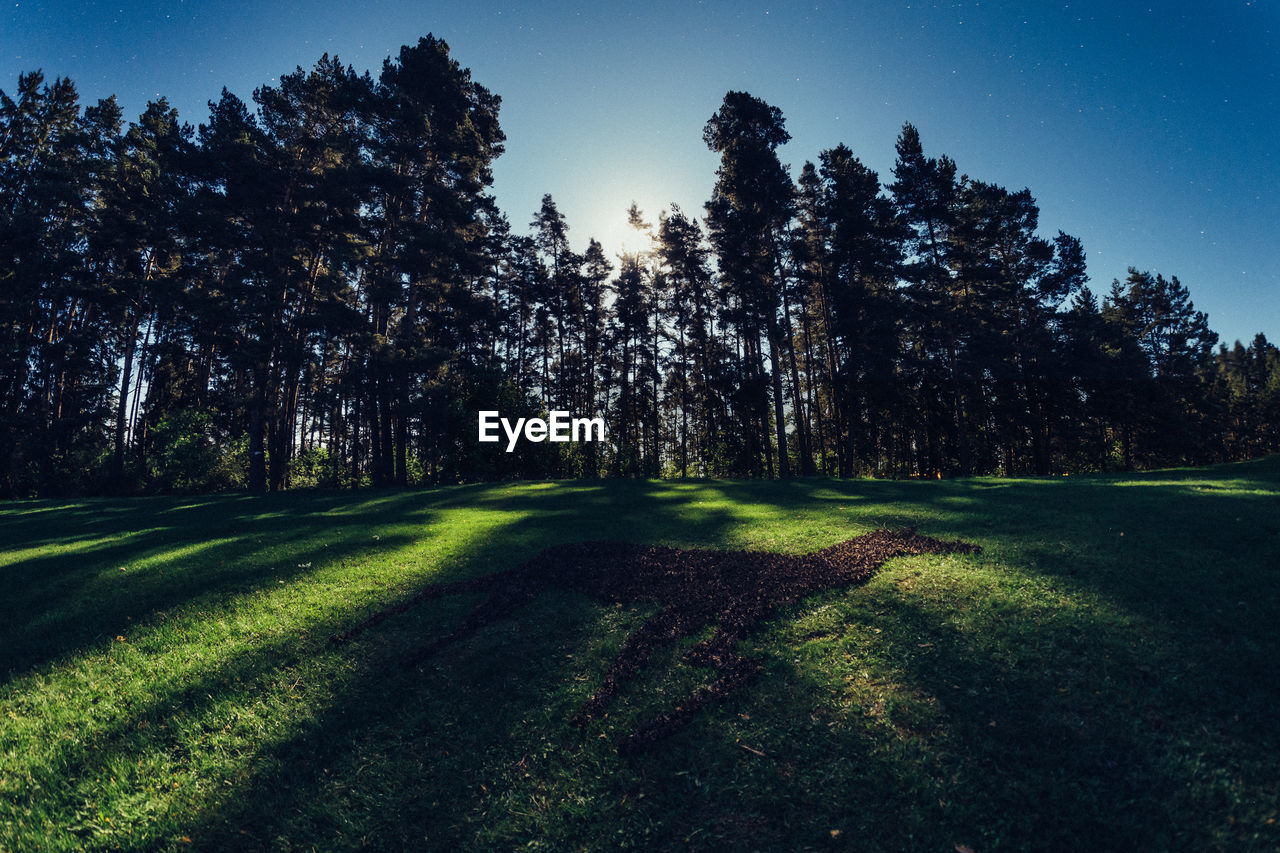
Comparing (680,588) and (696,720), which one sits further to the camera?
(680,588)

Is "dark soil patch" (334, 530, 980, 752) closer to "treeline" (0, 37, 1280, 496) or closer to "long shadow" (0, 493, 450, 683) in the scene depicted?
"long shadow" (0, 493, 450, 683)

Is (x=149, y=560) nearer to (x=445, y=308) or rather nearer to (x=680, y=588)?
(x=680, y=588)

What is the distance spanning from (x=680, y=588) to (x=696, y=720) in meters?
3.49

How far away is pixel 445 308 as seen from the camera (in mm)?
33500

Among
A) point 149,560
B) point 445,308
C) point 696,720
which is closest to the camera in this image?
point 696,720

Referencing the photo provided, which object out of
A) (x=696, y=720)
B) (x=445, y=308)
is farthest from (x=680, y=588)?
(x=445, y=308)

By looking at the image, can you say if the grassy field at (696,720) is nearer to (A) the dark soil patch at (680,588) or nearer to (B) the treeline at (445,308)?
(A) the dark soil patch at (680,588)

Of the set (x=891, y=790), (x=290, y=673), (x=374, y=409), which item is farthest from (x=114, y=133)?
(x=891, y=790)

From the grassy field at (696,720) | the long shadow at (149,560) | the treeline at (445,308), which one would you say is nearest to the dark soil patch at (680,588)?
the grassy field at (696,720)

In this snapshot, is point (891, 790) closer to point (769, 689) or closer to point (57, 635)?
point (769, 689)

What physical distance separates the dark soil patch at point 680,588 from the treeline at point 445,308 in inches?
732

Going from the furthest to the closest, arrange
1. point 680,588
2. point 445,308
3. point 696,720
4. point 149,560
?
point 445,308 → point 149,560 → point 680,588 → point 696,720

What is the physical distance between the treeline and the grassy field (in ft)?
65.0

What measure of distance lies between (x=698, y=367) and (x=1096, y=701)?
4332 cm
